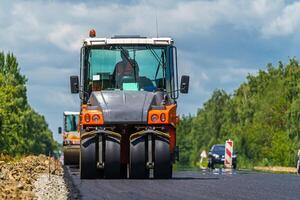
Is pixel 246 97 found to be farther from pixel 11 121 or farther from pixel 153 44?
pixel 153 44

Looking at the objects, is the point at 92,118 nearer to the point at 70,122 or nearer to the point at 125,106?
the point at 125,106

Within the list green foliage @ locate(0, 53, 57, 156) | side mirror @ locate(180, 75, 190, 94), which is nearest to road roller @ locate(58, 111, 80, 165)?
side mirror @ locate(180, 75, 190, 94)

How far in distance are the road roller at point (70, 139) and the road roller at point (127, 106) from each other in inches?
743

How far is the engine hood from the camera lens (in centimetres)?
2369

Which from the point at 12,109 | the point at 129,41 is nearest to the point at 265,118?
the point at 12,109

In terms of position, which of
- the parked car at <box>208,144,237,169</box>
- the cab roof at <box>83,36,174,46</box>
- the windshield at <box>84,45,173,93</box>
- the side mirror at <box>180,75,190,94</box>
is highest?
the cab roof at <box>83,36,174,46</box>

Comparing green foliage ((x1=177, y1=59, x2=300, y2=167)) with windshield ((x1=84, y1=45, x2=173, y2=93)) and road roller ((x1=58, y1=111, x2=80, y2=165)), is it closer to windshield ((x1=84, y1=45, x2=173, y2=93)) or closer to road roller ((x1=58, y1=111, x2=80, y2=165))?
road roller ((x1=58, y1=111, x2=80, y2=165))

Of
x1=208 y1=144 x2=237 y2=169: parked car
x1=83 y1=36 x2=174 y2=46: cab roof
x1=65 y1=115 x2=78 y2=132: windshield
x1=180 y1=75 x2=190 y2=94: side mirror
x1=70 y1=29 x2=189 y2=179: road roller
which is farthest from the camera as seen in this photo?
x1=208 y1=144 x2=237 y2=169: parked car

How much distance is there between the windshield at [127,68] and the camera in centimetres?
2491

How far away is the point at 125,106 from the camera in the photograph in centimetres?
2370

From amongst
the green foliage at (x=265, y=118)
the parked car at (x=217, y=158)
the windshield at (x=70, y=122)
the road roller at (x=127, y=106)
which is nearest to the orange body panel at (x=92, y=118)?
the road roller at (x=127, y=106)

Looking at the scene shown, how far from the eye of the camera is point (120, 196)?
619 inches

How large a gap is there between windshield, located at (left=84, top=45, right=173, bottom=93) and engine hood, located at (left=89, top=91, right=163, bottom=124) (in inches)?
30.1

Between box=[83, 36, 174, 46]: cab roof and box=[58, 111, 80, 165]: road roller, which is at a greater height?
box=[83, 36, 174, 46]: cab roof
